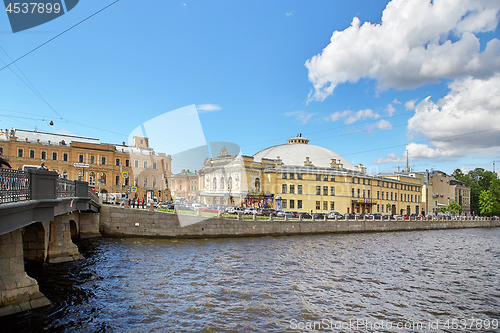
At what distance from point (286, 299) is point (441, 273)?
44.7 feet

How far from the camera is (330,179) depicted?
216 ft

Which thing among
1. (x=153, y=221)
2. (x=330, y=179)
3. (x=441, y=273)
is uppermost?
(x=330, y=179)

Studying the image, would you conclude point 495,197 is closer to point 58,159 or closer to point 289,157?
point 289,157

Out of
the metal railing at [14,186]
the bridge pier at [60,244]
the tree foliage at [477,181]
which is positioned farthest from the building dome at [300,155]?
the tree foliage at [477,181]

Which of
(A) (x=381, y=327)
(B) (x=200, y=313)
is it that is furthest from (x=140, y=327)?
(A) (x=381, y=327)

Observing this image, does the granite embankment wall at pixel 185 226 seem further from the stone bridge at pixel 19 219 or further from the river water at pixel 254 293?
the stone bridge at pixel 19 219

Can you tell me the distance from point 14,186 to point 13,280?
368 centimetres

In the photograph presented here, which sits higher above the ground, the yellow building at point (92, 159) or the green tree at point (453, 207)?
the yellow building at point (92, 159)

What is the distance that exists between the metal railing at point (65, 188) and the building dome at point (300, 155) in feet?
164

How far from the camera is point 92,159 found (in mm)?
61156

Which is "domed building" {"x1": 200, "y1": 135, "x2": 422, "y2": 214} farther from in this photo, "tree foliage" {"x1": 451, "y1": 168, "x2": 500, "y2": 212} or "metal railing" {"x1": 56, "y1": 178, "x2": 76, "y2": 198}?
"tree foliage" {"x1": 451, "y1": 168, "x2": 500, "y2": 212}

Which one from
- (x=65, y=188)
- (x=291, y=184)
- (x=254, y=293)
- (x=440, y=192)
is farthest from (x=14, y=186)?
(x=440, y=192)

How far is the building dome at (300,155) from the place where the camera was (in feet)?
233

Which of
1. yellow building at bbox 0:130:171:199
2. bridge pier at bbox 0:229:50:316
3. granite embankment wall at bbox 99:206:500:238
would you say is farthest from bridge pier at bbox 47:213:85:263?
yellow building at bbox 0:130:171:199
